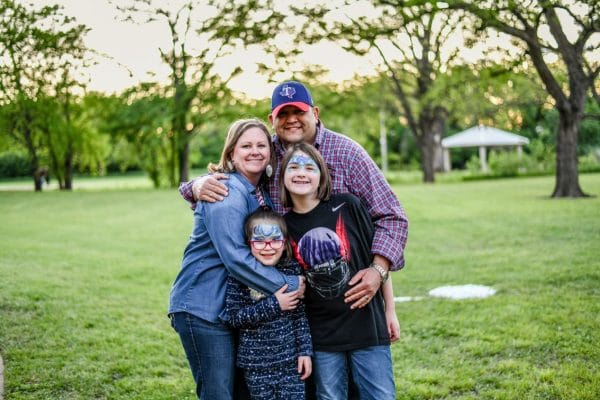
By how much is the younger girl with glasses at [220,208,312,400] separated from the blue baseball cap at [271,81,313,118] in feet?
2.02

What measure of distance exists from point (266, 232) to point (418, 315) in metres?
4.15

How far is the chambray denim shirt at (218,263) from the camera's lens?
2.80m

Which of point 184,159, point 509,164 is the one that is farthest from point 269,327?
point 509,164

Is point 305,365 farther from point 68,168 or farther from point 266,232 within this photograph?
point 68,168

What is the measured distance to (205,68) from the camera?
2956cm

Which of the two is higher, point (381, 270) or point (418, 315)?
point (381, 270)

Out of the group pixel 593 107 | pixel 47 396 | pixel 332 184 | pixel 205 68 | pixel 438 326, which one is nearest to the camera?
pixel 332 184

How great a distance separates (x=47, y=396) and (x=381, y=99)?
33.6 metres

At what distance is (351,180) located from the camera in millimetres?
3252

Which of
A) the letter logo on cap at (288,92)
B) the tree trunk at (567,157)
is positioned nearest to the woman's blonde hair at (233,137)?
the letter logo on cap at (288,92)

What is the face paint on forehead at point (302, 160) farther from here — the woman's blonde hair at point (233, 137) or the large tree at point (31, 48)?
the large tree at point (31, 48)

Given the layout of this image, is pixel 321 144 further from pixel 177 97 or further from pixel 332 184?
pixel 177 97

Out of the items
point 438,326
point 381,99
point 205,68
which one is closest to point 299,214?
point 438,326

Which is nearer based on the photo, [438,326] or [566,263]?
[438,326]
